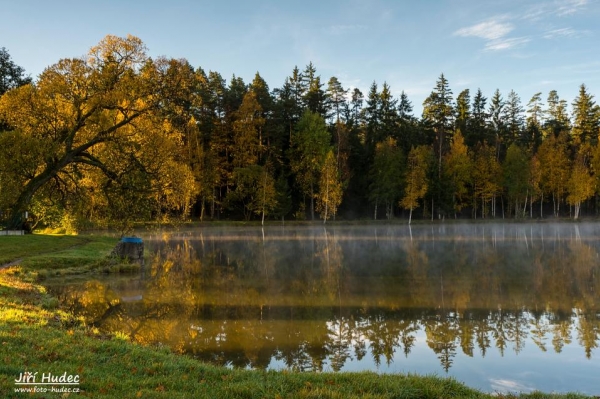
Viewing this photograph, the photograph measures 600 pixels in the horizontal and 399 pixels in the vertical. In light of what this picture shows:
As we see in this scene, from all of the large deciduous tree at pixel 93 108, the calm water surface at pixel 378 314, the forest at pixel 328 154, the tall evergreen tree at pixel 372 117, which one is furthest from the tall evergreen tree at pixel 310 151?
the large deciduous tree at pixel 93 108

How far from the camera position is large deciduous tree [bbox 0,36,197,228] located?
18406 millimetres

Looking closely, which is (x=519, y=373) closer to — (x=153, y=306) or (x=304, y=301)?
(x=304, y=301)

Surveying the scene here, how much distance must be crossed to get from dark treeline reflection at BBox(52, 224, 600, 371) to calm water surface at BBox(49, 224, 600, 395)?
0.16 feet

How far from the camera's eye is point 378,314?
537 inches

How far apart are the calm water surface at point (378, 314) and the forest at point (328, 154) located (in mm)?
5605

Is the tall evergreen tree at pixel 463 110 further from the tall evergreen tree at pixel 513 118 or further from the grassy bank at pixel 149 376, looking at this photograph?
the grassy bank at pixel 149 376

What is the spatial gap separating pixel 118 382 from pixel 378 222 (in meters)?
64.1

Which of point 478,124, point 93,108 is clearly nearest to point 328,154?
point 478,124

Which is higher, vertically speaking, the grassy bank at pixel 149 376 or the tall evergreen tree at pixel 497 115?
the tall evergreen tree at pixel 497 115

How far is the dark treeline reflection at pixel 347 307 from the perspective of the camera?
10820mm

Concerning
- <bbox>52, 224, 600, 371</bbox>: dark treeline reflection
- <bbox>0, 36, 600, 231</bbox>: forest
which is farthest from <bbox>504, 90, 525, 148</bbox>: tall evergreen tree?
<bbox>52, 224, 600, 371</bbox>: dark treeline reflection

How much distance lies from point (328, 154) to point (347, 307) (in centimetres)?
5247

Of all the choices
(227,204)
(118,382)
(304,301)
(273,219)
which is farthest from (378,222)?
(118,382)

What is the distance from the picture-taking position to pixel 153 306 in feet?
48.6
